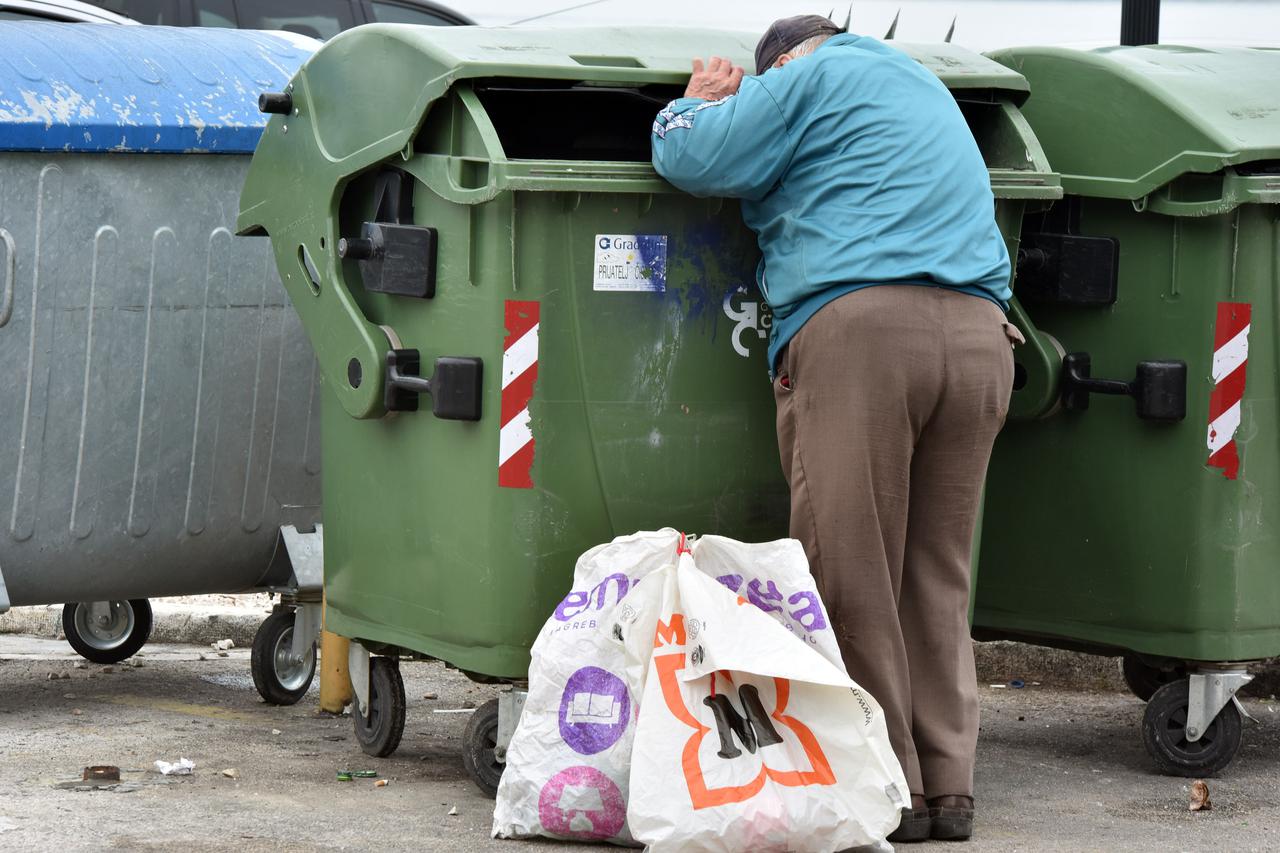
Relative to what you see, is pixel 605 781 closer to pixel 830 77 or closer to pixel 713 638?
pixel 713 638

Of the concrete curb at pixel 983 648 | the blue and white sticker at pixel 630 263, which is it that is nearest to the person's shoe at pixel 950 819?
the blue and white sticker at pixel 630 263

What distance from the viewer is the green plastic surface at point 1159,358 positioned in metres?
4.68

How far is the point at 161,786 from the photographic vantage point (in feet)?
14.9

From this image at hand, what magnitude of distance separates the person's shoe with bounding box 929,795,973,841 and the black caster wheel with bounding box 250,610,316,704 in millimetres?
2084

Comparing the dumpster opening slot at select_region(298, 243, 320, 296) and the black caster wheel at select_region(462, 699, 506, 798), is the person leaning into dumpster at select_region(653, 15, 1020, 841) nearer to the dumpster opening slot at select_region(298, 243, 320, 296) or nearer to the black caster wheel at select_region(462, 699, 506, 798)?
the black caster wheel at select_region(462, 699, 506, 798)

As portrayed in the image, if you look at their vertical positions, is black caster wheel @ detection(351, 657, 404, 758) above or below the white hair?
below

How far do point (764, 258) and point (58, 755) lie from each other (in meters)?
2.04

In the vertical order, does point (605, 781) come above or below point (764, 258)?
below

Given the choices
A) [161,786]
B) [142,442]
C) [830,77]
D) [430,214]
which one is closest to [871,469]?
[830,77]

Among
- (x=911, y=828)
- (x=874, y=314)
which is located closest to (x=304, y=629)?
(x=911, y=828)

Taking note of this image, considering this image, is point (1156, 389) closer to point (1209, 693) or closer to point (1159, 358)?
point (1159, 358)

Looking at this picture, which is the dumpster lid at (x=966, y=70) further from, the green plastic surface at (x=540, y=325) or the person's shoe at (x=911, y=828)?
the person's shoe at (x=911, y=828)

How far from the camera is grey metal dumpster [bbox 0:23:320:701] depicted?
16.6ft

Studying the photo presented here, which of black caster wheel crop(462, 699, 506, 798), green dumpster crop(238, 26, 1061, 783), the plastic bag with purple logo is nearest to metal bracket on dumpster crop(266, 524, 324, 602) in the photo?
green dumpster crop(238, 26, 1061, 783)
